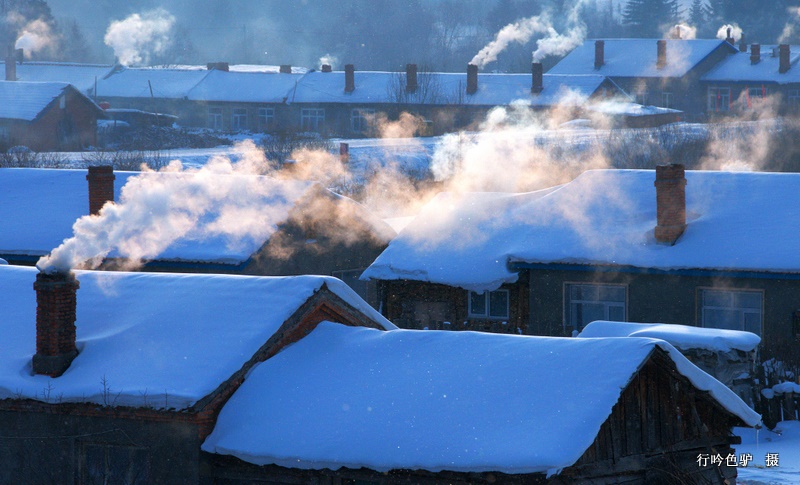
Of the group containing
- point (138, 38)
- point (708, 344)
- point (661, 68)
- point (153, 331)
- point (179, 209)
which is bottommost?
point (708, 344)

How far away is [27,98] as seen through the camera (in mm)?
64625

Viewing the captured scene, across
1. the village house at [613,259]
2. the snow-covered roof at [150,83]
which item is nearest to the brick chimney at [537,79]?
the snow-covered roof at [150,83]

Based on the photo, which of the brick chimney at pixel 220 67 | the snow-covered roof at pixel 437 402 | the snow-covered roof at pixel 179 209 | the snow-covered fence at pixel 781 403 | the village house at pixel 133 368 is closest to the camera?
the snow-covered roof at pixel 437 402

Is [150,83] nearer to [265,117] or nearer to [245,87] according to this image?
[245,87]

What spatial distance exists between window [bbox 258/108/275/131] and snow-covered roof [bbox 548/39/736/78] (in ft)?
72.3

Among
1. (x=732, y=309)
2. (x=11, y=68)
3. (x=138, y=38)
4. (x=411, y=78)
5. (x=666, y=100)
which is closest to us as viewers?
(x=732, y=309)

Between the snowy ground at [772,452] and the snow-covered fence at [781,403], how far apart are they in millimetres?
149

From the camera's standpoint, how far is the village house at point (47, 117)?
6319 cm

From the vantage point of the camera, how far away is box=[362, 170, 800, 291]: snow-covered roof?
76.3 ft

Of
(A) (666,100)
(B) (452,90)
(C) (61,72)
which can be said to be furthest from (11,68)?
(A) (666,100)

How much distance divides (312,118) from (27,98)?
18652 mm

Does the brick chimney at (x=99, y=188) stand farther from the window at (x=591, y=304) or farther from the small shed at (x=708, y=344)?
the small shed at (x=708, y=344)

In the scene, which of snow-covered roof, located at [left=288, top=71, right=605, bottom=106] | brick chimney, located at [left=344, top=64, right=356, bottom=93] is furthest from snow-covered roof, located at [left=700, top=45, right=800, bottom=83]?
brick chimney, located at [left=344, top=64, right=356, bottom=93]

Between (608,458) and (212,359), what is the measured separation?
15.8 ft
